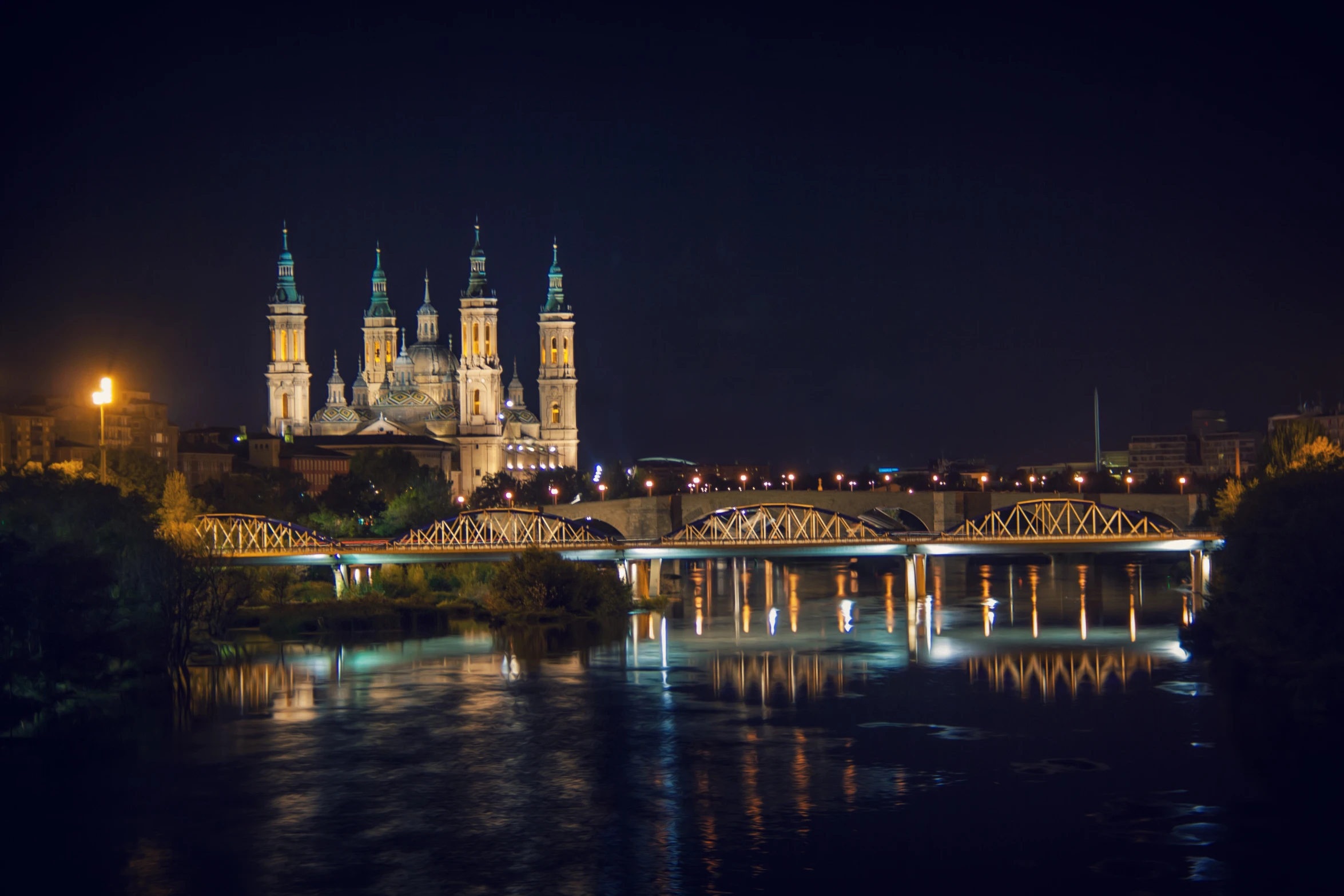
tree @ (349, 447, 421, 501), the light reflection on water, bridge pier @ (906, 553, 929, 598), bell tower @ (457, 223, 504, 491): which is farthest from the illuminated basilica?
the light reflection on water

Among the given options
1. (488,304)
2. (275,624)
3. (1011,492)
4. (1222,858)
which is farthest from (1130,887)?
(488,304)

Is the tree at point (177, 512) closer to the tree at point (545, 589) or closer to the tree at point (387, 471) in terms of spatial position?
the tree at point (545, 589)

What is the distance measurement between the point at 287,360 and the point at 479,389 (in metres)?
19.4

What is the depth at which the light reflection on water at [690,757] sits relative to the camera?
3052 centimetres

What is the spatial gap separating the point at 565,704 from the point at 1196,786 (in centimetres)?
1806

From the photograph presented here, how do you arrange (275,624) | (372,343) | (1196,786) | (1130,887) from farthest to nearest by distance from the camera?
(372,343) → (275,624) → (1196,786) → (1130,887)

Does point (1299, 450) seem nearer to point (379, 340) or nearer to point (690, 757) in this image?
point (690, 757)

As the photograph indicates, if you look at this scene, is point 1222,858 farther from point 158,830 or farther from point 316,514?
point 316,514

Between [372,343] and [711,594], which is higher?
[372,343]

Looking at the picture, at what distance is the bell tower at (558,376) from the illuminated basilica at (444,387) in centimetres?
9

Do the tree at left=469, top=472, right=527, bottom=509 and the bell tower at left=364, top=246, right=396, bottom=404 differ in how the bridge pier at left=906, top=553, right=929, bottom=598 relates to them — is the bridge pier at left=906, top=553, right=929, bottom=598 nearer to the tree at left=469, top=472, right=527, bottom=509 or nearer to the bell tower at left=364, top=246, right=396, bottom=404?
the tree at left=469, top=472, right=527, bottom=509

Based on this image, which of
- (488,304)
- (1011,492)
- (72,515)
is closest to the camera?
(72,515)

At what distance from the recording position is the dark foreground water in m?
30.1

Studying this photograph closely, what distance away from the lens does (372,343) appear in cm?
18125
